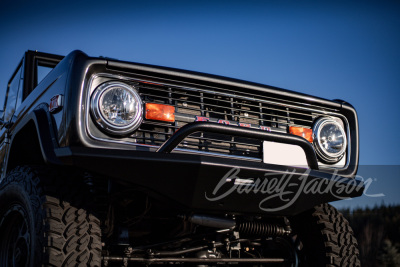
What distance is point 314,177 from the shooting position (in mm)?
2340

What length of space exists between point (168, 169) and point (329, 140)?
1.26 meters

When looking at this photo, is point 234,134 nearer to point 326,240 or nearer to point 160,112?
point 160,112

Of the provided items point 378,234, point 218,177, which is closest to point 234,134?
point 218,177

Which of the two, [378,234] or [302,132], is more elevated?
[302,132]

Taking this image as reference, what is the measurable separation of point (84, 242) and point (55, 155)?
46 centimetres

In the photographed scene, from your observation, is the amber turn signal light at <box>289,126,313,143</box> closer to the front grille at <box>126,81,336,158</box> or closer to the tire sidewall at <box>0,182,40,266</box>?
the front grille at <box>126,81,336,158</box>

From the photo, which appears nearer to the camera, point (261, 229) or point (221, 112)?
point (221, 112)

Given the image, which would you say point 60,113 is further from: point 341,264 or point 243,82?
point 341,264

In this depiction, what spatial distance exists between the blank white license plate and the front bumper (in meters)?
0.05

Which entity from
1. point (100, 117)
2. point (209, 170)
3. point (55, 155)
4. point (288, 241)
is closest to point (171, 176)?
point (209, 170)

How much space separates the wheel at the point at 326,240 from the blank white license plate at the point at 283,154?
66 centimetres

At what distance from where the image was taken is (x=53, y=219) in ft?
6.66

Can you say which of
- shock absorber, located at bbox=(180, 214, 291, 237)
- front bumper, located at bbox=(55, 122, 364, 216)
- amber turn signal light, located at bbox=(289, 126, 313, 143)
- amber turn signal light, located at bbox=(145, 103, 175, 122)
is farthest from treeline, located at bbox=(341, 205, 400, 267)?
amber turn signal light, located at bbox=(145, 103, 175, 122)

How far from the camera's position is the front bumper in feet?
6.56
